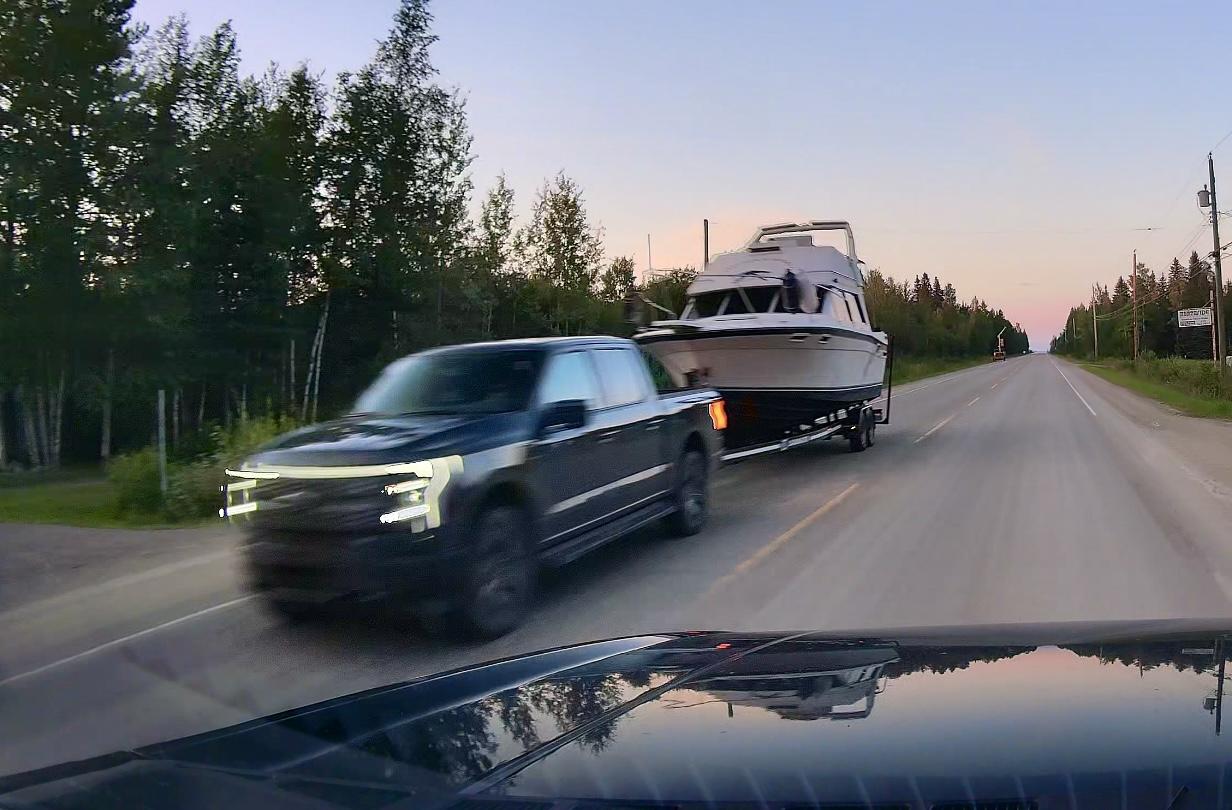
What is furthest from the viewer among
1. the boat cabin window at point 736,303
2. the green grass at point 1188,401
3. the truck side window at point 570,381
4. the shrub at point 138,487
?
the green grass at point 1188,401

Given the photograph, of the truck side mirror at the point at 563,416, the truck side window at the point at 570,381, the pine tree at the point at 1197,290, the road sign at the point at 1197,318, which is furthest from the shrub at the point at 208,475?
the pine tree at the point at 1197,290

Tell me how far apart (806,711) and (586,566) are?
6040mm

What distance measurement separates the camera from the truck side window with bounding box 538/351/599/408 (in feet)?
24.1

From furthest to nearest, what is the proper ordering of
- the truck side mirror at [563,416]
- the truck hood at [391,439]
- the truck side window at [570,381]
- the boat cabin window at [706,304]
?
the boat cabin window at [706,304] < the truck side window at [570,381] < the truck side mirror at [563,416] < the truck hood at [391,439]

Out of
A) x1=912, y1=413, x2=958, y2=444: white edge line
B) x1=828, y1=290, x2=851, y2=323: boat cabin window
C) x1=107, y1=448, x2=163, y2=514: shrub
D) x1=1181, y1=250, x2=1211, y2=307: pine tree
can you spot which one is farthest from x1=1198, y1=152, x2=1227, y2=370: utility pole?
x1=1181, y1=250, x2=1211, y2=307: pine tree

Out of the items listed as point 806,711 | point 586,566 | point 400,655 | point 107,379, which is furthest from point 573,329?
point 806,711

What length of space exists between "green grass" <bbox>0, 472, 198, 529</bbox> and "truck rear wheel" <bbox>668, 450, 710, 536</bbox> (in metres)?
6.21

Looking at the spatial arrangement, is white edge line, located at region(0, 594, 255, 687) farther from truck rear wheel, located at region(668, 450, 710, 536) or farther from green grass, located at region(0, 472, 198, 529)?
green grass, located at region(0, 472, 198, 529)

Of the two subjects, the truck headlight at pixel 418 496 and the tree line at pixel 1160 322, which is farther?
the tree line at pixel 1160 322

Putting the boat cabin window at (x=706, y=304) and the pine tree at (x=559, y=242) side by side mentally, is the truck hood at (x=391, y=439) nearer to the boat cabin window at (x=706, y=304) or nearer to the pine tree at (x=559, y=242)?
the boat cabin window at (x=706, y=304)

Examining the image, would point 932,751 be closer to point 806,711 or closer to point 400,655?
point 806,711

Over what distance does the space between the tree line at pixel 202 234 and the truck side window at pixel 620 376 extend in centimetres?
1235

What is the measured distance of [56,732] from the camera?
494cm

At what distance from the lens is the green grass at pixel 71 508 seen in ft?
38.1
